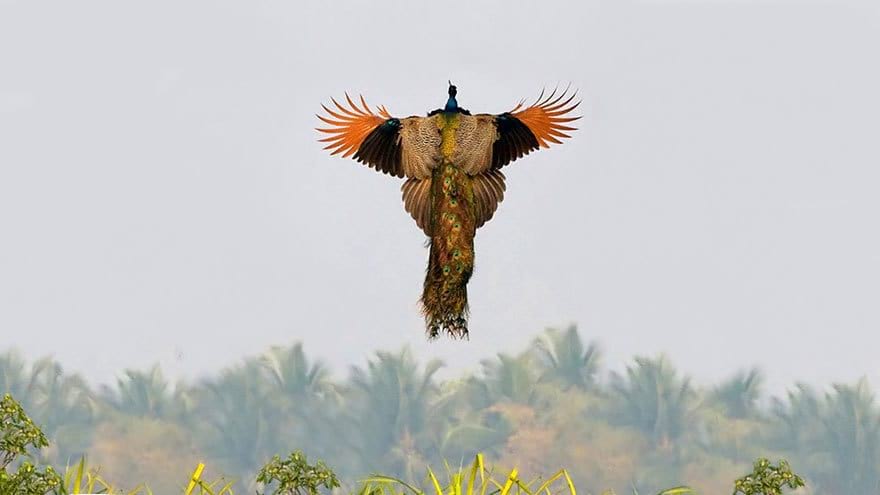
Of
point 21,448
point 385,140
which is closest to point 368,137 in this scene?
point 385,140

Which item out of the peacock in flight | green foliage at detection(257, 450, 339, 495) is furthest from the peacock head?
green foliage at detection(257, 450, 339, 495)

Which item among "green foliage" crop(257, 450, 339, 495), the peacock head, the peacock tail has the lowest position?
"green foliage" crop(257, 450, 339, 495)

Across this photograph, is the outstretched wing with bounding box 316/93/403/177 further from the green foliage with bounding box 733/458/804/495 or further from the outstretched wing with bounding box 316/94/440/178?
the green foliage with bounding box 733/458/804/495

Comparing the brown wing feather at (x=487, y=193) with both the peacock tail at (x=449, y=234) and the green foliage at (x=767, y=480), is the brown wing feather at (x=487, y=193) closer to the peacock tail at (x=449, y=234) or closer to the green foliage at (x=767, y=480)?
the peacock tail at (x=449, y=234)

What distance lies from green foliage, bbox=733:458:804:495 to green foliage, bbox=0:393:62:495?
385cm

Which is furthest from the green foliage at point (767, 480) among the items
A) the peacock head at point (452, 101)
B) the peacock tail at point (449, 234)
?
the peacock head at point (452, 101)

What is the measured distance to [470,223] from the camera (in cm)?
718

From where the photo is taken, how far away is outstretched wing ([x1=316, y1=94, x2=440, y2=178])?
7.19m

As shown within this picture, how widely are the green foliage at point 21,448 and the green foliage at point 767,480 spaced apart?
385 cm

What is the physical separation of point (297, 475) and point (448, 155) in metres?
2.01

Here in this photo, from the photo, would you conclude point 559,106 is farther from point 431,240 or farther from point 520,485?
point 520,485

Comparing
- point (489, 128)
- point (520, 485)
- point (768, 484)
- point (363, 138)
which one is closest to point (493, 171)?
point (489, 128)

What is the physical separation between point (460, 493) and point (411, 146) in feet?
6.52

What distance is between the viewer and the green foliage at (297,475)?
7227mm
